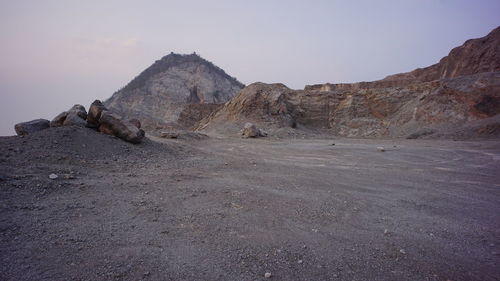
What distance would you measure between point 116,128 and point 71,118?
3.64ft

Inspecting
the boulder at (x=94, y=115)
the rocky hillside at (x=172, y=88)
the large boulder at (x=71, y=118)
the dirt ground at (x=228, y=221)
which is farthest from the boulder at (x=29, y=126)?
the rocky hillside at (x=172, y=88)

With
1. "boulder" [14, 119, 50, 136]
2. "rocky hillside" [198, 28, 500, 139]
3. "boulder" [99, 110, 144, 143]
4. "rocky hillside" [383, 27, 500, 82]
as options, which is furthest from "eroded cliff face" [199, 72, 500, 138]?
"boulder" [14, 119, 50, 136]

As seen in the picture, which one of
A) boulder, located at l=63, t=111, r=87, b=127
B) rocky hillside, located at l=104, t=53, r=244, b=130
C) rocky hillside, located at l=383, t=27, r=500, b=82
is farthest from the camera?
rocky hillside, located at l=104, t=53, r=244, b=130

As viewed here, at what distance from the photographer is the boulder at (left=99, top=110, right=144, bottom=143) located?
7.02 m

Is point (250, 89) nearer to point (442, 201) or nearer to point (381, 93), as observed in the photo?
point (381, 93)

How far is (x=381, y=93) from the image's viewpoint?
808 inches

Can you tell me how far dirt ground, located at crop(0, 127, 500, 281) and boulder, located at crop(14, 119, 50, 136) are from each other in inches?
55.3

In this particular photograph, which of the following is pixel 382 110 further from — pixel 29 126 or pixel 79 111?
pixel 29 126

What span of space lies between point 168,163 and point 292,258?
422 centimetres

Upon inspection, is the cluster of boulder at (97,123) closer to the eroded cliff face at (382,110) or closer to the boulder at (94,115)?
the boulder at (94,115)

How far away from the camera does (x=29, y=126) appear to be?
6.73 meters

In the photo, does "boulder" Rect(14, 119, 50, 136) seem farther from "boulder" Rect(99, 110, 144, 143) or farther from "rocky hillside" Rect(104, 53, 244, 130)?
"rocky hillside" Rect(104, 53, 244, 130)

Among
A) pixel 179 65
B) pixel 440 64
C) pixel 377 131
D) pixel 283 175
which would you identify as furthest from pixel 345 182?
pixel 179 65

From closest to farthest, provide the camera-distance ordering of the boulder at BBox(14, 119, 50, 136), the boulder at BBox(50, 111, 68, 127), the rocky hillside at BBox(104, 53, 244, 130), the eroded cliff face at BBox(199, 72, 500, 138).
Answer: the boulder at BBox(14, 119, 50, 136), the boulder at BBox(50, 111, 68, 127), the eroded cliff face at BBox(199, 72, 500, 138), the rocky hillside at BBox(104, 53, 244, 130)
